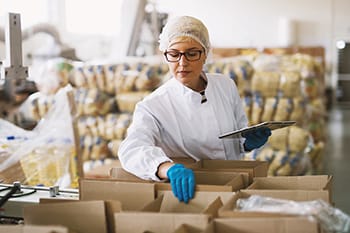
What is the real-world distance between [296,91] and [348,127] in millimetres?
6253

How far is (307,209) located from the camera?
1.30 m

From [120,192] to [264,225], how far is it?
1.74ft

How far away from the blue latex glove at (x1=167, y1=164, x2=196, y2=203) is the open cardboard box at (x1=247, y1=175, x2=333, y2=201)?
0.61 feet

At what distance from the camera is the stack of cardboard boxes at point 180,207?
1.29 m

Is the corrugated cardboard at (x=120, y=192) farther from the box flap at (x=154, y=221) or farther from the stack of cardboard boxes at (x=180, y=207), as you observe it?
the box flap at (x=154, y=221)

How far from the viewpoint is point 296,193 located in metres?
1.46

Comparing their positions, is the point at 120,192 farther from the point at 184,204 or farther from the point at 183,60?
the point at 183,60

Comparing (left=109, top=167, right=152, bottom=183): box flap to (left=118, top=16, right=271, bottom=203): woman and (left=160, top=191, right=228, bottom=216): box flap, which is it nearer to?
(left=118, top=16, right=271, bottom=203): woman

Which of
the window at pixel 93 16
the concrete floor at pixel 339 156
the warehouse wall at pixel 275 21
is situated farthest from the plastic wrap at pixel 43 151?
the warehouse wall at pixel 275 21

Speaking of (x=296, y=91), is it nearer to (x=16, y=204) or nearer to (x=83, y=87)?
(x=83, y=87)

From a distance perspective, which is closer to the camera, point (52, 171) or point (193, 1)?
point (52, 171)

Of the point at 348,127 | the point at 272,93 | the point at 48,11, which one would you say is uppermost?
the point at 48,11

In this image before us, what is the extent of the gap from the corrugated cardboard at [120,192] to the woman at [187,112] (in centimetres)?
21

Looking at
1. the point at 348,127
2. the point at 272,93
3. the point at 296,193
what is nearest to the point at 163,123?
the point at 296,193
